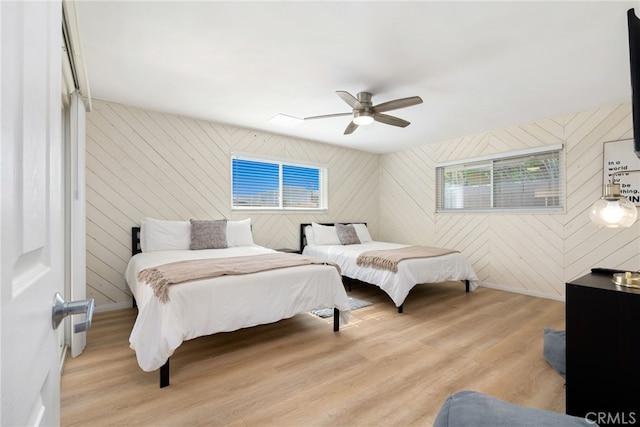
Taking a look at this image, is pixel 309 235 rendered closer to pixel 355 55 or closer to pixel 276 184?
pixel 276 184

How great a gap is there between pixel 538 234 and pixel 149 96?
5304mm

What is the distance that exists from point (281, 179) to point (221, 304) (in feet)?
10.0

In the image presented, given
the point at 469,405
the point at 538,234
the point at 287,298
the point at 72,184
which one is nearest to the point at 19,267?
the point at 469,405

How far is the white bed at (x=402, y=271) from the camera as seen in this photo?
3.34m

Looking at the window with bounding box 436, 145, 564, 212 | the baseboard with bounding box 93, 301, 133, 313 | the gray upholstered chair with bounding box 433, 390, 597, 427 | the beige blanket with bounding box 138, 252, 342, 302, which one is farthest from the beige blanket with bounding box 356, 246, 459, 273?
the baseboard with bounding box 93, 301, 133, 313

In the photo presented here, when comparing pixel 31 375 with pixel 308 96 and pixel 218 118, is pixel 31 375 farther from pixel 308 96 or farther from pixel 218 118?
pixel 218 118

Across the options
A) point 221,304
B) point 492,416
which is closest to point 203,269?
point 221,304

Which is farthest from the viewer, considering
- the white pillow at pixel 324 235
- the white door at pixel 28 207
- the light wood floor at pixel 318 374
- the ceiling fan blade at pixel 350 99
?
the white pillow at pixel 324 235

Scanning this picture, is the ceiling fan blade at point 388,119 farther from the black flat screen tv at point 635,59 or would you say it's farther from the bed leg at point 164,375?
the bed leg at point 164,375

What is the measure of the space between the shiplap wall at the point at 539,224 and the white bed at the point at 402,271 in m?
0.75

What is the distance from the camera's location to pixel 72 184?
230 cm

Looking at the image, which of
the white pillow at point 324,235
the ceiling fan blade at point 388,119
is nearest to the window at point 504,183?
the white pillow at point 324,235

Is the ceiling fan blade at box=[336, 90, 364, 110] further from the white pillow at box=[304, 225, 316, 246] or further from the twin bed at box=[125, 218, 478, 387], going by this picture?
the white pillow at box=[304, 225, 316, 246]

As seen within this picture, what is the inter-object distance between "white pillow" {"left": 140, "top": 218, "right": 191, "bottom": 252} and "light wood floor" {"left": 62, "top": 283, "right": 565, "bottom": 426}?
2.76ft
